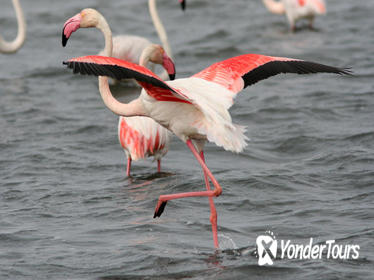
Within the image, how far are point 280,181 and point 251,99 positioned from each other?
3.83 metres

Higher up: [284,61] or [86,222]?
[284,61]

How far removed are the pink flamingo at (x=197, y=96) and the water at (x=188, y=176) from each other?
52 cm

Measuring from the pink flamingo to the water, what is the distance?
52 cm

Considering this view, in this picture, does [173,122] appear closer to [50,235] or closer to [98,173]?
[50,235]

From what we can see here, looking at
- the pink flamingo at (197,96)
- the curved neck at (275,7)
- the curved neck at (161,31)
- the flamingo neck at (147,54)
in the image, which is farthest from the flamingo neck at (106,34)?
the curved neck at (275,7)

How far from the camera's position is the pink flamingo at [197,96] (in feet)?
17.0

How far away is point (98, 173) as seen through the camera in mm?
7988

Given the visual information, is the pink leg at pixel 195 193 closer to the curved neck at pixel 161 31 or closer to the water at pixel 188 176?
the water at pixel 188 176

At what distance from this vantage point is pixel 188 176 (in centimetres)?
780

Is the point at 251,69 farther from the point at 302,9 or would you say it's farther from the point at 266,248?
the point at 302,9

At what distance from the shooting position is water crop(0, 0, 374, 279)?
557 centimetres

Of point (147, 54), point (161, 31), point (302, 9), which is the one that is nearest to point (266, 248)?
point (147, 54)

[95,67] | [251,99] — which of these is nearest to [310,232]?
[95,67]

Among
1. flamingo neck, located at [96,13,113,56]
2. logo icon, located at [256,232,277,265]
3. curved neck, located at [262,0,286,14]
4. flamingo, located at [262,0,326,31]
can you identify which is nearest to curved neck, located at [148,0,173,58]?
flamingo, located at [262,0,326,31]
